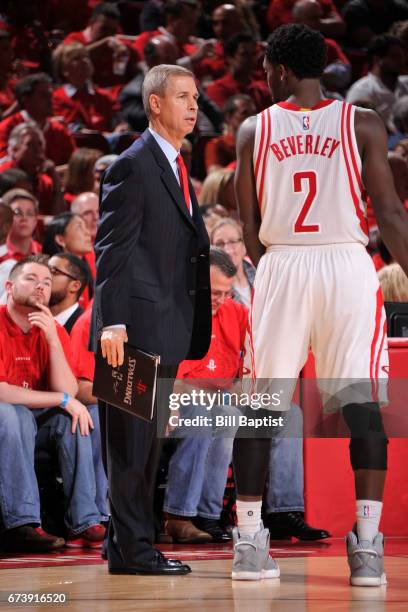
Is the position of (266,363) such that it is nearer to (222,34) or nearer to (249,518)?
(249,518)

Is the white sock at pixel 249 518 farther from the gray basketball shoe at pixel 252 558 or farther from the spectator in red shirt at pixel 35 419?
the spectator in red shirt at pixel 35 419

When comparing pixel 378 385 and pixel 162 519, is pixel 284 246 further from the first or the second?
pixel 162 519

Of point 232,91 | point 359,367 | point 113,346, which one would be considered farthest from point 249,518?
point 232,91

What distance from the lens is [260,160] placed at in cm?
368

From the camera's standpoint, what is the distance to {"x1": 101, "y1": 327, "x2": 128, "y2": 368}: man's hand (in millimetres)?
3598

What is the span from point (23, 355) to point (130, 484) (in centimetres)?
165

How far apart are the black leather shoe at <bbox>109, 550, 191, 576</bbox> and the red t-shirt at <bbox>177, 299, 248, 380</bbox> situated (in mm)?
1865

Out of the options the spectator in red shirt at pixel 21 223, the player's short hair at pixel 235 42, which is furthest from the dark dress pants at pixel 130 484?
the player's short hair at pixel 235 42

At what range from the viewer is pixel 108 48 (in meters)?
11.0

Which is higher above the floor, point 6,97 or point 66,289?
point 6,97

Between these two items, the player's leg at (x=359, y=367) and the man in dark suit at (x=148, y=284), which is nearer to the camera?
the player's leg at (x=359, y=367)

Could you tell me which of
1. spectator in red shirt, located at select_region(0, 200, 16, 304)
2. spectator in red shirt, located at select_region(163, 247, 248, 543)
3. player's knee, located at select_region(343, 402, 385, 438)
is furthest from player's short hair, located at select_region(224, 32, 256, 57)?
player's knee, located at select_region(343, 402, 385, 438)

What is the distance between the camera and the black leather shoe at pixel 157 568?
3.66m

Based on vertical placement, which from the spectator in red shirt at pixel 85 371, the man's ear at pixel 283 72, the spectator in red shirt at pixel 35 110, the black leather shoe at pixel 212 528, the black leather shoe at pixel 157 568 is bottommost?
the black leather shoe at pixel 212 528
